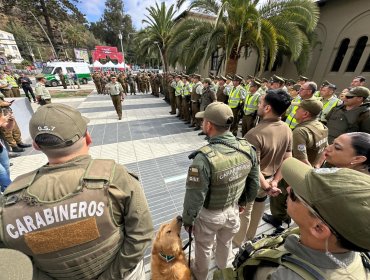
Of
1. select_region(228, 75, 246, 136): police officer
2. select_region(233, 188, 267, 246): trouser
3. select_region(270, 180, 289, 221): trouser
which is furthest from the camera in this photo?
select_region(228, 75, 246, 136): police officer

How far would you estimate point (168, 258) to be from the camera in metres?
1.61

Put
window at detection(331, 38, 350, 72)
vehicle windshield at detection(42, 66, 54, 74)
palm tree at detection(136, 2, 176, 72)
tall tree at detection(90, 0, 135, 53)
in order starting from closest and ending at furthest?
1. window at detection(331, 38, 350, 72)
2. palm tree at detection(136, 2, 176, 72)
3. vehicle windshield at detection(42, 66, 54, 74)
4. tall tree at detection(90, 0, 135, 53)

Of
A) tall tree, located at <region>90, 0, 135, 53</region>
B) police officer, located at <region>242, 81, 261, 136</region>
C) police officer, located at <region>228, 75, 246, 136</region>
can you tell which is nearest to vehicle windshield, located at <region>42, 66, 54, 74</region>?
police officer, located at <region>228, 75, 246, 136</region>

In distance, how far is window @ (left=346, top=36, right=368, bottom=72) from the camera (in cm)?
994

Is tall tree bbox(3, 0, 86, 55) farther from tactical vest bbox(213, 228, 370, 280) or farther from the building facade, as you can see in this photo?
tactical vest bbox(213, 228, 370, 280)

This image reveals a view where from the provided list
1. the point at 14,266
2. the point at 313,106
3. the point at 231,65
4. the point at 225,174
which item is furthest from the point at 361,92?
the point at 231,65

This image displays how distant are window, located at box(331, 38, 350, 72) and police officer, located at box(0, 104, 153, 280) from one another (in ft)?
47.4

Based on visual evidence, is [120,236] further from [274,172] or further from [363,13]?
[363,13]

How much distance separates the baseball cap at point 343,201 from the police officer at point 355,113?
328 cm

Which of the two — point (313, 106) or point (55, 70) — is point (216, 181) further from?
point (55, 70)

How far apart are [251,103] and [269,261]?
5028mm

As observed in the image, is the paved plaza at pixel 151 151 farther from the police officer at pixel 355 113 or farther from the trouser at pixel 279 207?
the police officer at pixel 355 113

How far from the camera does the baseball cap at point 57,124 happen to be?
3.32ft

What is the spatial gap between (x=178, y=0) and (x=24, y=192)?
981 centimetres
